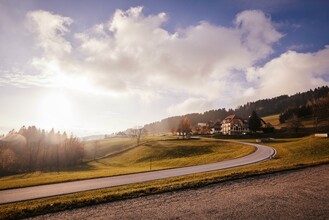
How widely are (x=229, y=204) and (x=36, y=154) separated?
3293 inches

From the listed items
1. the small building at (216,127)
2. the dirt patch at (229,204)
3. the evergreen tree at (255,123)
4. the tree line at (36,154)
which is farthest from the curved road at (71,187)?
the small building at (216,127)

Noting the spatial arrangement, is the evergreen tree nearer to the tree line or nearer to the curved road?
the tree line

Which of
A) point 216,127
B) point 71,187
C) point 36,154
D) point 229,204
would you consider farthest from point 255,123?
point 229,204

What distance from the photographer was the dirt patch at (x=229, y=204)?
10703 millimetres

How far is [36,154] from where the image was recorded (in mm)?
79188

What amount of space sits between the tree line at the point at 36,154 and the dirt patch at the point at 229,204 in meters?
67.0

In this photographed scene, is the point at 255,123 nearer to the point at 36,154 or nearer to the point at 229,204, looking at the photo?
the point at 36,154

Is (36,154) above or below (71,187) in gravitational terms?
below

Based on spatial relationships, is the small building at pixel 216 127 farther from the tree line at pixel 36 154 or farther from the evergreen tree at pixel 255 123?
the tree line at pixel 36 154

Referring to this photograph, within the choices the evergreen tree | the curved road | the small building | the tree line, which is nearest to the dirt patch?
the curved road

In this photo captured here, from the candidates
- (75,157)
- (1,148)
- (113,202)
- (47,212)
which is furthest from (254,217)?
(1,148)

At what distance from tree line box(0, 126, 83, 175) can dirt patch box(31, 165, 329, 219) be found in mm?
67013

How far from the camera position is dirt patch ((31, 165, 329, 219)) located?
1070 cm

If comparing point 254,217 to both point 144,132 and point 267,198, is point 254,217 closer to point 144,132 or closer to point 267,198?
point 267,198
